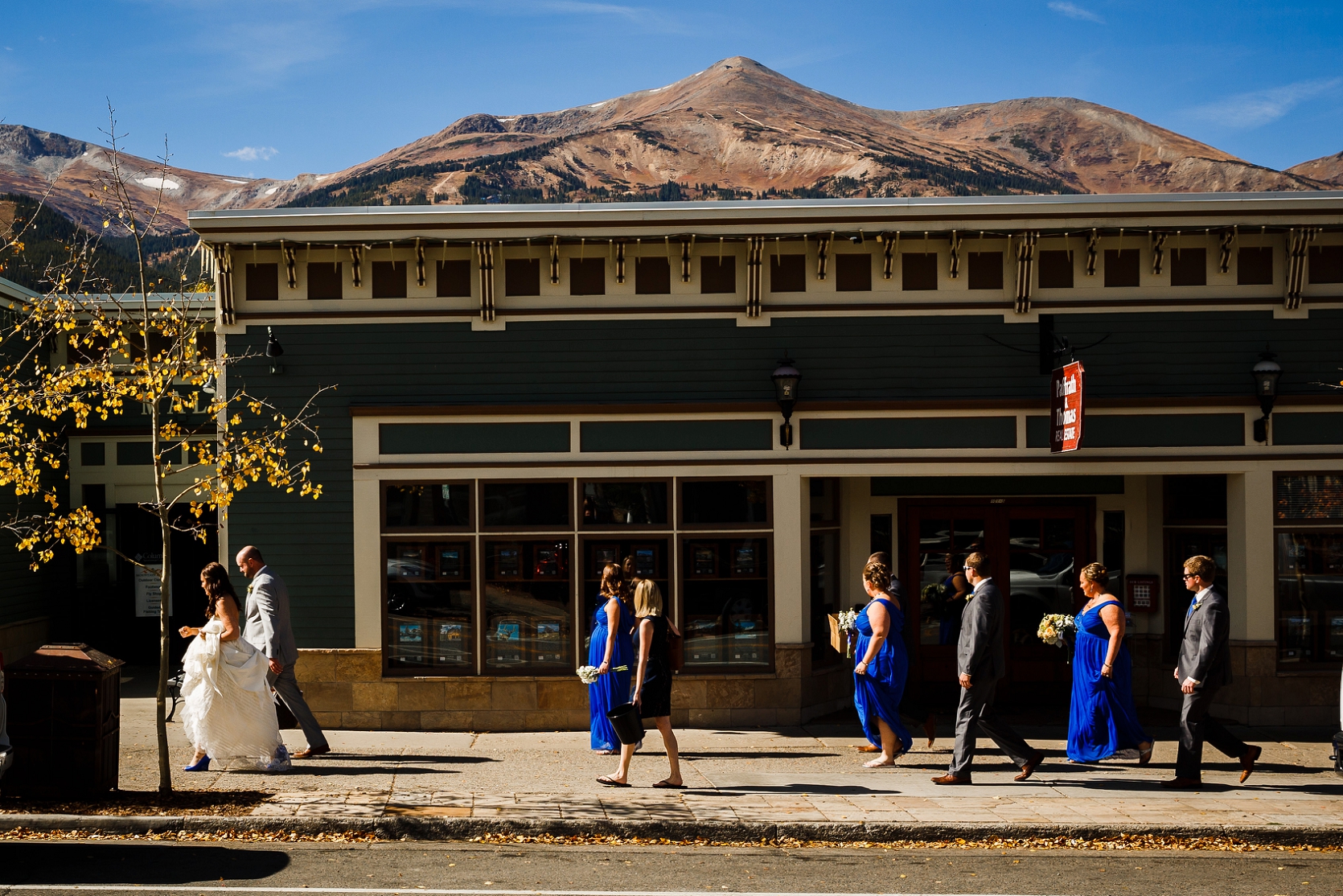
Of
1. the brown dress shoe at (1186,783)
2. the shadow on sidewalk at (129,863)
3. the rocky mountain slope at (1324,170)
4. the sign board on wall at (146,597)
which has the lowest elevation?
the brown dress shoe at (1186,783)

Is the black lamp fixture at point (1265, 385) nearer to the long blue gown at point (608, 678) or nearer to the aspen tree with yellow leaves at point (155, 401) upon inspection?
the long blue gown at point (608, 678)

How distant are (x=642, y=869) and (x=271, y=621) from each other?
4344 millimetres

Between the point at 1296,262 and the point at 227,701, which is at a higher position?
the point at 1296,262

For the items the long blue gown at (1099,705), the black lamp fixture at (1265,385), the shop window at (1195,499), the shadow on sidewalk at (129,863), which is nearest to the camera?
the shadow on sidewalk at (129,863)

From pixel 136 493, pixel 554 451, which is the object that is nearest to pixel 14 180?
pixel 136 493

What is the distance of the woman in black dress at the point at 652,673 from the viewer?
27.2 feet

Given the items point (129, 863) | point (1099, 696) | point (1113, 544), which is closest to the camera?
point (129, 863)

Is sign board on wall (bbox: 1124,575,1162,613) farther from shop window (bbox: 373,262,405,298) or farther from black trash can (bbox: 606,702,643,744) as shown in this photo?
shop window (bbox: 373,262,405,298)

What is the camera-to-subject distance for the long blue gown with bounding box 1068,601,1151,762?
9.42 meters

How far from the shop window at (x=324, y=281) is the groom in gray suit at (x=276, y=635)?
310 cm

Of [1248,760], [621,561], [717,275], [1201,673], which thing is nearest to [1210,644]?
[1201,673]

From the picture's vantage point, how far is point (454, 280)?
1134 cm

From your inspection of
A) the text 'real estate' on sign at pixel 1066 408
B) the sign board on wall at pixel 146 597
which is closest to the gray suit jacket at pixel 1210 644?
the text 'real estate' on sign at pixel 1066 408

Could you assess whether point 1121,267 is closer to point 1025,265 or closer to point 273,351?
point 1025,265
